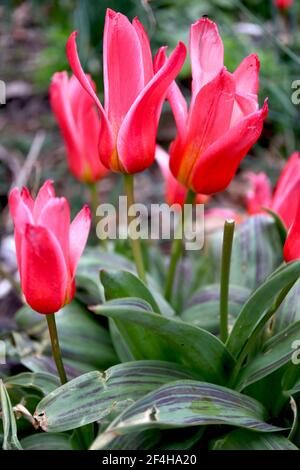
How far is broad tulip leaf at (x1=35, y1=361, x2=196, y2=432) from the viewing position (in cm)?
77

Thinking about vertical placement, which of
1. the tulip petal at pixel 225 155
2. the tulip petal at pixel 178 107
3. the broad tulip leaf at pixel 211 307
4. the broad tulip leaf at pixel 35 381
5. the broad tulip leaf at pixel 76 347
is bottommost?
the broad tulip leaf at pixel 76 347

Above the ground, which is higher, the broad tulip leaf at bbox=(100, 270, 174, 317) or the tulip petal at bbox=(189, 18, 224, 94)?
the tulip petal at bbox=(189, 18, 224, 94)

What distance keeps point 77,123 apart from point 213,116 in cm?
40

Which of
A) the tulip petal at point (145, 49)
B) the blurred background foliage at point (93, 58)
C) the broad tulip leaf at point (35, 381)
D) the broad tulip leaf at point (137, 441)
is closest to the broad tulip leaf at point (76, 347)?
the broad tulip leaf at point (35, 381)

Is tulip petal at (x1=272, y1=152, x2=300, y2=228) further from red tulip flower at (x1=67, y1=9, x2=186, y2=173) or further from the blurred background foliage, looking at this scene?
the blurred background foliage

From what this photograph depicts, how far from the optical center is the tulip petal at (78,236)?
775 mm

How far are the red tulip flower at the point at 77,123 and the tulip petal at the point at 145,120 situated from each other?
278 millimetres

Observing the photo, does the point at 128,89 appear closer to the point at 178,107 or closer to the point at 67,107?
the point at 178,107

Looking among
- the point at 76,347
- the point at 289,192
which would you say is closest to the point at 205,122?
the point at 289,192

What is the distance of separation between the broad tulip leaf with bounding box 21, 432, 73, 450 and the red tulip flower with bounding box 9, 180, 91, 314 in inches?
10.2

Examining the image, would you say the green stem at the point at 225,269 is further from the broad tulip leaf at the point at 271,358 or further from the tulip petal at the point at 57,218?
the tulip petal at the point at 57,218

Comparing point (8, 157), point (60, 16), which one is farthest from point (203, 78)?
point (60, 16)

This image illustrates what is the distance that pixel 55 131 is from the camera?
2.42 meters

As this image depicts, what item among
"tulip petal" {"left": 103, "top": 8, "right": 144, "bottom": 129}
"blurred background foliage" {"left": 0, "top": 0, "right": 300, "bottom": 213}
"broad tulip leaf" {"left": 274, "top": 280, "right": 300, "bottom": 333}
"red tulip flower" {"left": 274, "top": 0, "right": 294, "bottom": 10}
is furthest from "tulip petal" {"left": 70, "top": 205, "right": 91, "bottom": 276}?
"red tulip flower" {"left": 274, "top": 0, "right": 294, "bottom": 10}
